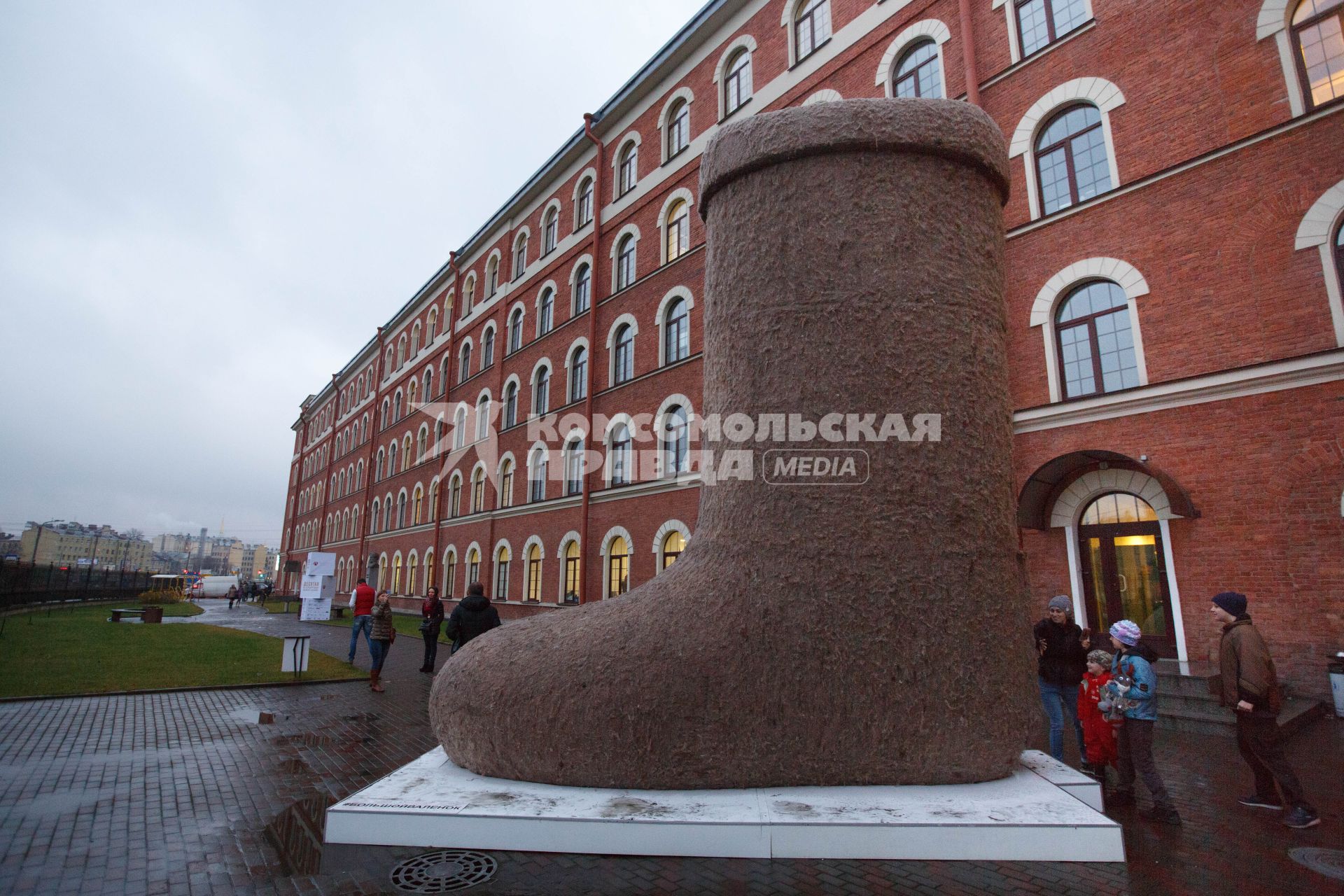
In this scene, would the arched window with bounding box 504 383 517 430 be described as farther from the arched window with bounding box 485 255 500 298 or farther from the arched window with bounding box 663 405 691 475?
the arched window with bounding box 663 405 691 475

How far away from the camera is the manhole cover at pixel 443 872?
296 centimetres

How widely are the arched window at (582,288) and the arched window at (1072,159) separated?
12.6m

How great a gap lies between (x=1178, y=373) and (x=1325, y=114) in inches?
130

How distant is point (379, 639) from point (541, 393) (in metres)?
13.1

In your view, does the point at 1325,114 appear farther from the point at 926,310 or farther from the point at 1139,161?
the point at 926,310

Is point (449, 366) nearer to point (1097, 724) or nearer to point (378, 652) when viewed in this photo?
point (378, 652)

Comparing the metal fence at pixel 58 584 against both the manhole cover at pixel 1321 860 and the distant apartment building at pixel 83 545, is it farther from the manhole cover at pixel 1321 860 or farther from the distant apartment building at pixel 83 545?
the distant apartment building at pixel 83 545

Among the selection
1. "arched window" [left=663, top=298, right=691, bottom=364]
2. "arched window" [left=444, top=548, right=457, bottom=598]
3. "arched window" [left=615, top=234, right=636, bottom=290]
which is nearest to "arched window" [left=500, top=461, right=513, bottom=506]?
"arched window" [left=444, top=548, right=457, bottom=598]

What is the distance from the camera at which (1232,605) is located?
4.57 metres

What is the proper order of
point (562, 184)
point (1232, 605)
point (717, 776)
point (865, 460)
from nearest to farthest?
point (717, 776), point (865, 460), point (1232, 605), point (562, 184)

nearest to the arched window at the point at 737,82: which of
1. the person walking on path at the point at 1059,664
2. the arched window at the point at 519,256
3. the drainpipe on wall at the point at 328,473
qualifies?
the arched window at the point at 519,256

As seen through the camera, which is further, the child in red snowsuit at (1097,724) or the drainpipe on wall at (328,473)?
the drainpipe on wall at (328,473)

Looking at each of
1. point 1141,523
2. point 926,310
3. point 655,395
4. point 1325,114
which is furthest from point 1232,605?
point 655,395

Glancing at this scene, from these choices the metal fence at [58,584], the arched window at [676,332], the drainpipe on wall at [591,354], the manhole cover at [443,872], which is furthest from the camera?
the metal fence at [58,584]
